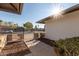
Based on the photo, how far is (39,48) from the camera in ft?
10.5

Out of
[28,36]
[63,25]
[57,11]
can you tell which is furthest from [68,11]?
[28,36]

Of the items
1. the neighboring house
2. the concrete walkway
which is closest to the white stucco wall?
the neighboring house

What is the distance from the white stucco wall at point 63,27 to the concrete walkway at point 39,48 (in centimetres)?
21

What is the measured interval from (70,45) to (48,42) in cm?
52

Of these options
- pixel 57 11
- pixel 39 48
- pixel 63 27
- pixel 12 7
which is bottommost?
pixel 39 48

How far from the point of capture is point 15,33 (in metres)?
3.13

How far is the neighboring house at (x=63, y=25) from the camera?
10.3 feet

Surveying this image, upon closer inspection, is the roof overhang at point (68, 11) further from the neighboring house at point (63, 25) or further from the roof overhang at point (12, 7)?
the roof overhang at point (12, 7)

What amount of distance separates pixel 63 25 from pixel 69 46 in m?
0.54

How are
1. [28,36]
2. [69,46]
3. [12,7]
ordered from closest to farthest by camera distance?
[69,46], [28,36], [12,7]

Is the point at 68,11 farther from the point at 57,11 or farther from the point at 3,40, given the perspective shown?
the point at 3,40

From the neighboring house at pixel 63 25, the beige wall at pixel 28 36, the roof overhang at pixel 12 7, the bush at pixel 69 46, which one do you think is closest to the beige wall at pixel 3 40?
the beige wall at pixel 28 36

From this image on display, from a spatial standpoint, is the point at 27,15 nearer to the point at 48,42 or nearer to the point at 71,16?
the point at 48,42

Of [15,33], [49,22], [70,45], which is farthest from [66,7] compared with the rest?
[15,33]
